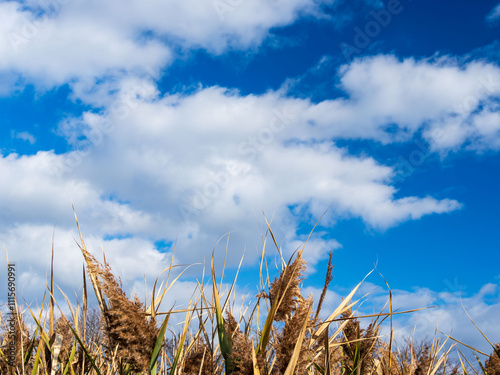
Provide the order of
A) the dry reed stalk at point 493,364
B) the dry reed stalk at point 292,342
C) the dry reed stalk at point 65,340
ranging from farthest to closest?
the dry reed stalk at point 493,364, the dry reed stalk at point 65,340, the dry reed stalk at point 292,342

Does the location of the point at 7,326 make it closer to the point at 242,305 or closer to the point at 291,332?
the point at 242,305

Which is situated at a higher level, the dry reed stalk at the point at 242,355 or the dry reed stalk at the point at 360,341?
the dry reed stalk at the point at 360,341

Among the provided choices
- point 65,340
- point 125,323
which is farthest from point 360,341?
point 65,340

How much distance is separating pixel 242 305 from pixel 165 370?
872 mm

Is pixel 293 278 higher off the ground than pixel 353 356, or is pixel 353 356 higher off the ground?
pixel 293 278

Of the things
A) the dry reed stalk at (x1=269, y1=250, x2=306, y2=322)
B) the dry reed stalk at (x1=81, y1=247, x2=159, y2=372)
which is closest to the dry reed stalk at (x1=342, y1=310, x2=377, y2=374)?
the dry reed stalk at (x1=269, y1=250, x2=306, y2=322)

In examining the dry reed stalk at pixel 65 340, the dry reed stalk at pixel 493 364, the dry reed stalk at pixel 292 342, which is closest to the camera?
the dry reed stalk at pixel 292 342

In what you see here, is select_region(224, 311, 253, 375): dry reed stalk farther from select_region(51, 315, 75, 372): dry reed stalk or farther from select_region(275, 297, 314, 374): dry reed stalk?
select_region(51, 315, 75, 372): dry reed stalk

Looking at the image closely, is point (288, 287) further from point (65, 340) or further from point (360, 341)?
point (65, 340)

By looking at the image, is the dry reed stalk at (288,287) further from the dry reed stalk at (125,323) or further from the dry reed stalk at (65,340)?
the dry reed stalk at (65,340)

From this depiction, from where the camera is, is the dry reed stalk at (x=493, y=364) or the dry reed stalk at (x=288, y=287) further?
the dry reed stalk at (x=493, y=364)

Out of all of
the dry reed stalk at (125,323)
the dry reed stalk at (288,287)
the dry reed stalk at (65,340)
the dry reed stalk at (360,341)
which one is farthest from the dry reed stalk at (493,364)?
the dry reed stalk at (65,340)

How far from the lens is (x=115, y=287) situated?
242 cm

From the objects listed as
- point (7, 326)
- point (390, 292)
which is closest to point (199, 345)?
point (390, 292)
